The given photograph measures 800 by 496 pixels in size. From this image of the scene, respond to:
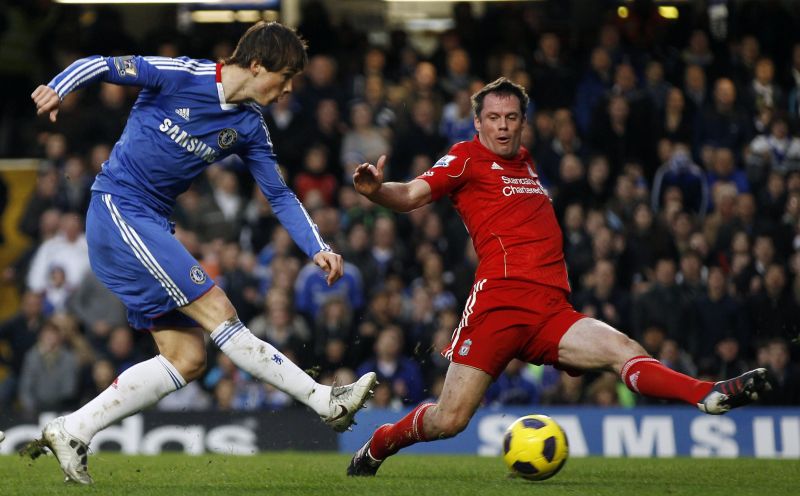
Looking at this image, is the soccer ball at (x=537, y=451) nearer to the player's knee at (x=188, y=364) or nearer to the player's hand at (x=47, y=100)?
the player's knee at (x=188, y=364)

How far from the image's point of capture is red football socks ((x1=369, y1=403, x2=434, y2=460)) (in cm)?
796

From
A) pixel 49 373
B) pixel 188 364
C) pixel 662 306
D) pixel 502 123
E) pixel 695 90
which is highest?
pixel 502 123

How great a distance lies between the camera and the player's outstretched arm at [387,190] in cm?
742

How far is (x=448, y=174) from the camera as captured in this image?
26.2 feet

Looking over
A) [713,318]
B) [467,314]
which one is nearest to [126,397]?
[467,314]

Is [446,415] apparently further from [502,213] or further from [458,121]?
[458,121]

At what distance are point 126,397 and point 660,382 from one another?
286cm

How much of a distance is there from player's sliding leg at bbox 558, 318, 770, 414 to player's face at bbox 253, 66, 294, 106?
81.9 inches

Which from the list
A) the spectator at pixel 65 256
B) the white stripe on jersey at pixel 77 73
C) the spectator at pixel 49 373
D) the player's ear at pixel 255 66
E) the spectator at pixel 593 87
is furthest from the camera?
the spectator at pixel 593 87

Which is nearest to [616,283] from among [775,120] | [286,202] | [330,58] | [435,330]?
[435,330]

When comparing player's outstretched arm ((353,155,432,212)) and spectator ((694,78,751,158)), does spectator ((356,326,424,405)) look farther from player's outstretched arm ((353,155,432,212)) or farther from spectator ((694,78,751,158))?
player's outstretched arm ((353,155,432,212))

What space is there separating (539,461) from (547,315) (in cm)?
82

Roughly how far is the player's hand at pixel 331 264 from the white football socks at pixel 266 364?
496 millimetres

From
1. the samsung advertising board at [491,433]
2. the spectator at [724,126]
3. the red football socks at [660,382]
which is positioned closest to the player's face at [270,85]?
the red football socks at [660,382]
